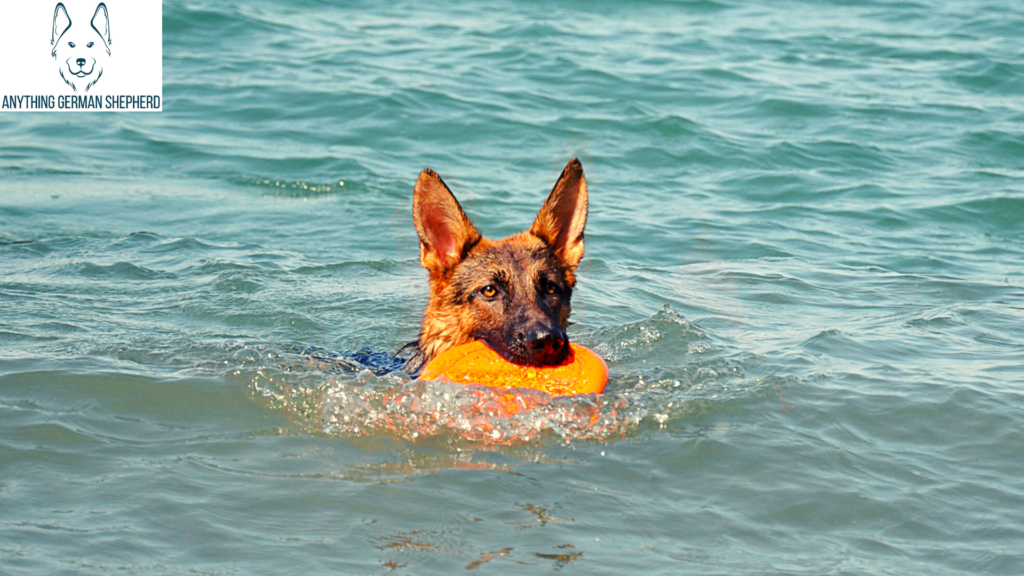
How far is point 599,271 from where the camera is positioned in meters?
11.1

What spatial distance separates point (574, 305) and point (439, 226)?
3309 mm

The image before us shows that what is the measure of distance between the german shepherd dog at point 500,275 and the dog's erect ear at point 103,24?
1071cm

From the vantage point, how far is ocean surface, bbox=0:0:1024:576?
16.4 ft

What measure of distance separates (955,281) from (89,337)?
316 inches

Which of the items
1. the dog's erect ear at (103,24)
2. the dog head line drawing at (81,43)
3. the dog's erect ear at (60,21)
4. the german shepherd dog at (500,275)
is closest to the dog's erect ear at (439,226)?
the german shepherd dog at (500,275)

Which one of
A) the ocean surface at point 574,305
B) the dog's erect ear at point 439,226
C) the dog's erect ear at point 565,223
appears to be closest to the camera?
the ocean surface at point 574,305

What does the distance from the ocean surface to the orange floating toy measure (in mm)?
116

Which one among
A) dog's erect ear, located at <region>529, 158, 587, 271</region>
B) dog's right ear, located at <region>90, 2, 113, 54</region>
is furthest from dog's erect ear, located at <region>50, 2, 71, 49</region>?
dog's erect ear, located at <region>529, 158, 587, 271</region>

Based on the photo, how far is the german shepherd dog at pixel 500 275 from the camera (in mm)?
6402

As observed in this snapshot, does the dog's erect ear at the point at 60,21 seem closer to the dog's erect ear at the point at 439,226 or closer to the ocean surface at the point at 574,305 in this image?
the ocean surface at the point at 574,305

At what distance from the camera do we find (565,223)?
715 cm

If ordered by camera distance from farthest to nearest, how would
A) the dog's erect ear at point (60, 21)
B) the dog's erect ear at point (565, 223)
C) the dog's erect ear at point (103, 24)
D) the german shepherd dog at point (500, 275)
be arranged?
the dog's erect ear at point (60, 21) < the dog's erect ear at point (103, 24) < the dog's erect ear at point (565, 223) < the german shepherd dog at point (500, 275)

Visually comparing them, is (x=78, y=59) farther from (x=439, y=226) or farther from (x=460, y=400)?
(x=460, y=400)

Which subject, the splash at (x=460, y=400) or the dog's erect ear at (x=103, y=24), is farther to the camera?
the dog's erect ear at (x=103, y=24)
